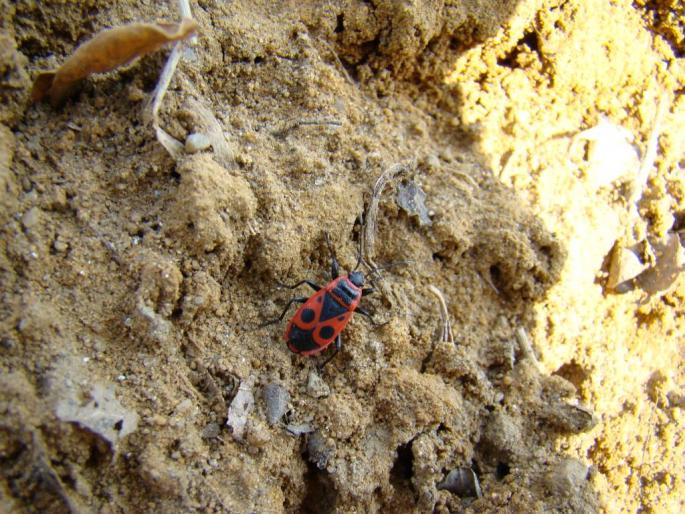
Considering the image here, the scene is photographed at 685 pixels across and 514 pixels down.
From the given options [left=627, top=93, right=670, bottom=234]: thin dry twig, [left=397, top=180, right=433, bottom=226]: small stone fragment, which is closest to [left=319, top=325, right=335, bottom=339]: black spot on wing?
[left=397, top=180, right=433, bottom=226]: small stone fragment

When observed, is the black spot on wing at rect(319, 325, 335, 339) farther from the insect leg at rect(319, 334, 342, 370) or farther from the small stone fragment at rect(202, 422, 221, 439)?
the small stone fragment at rect(202, 422, 221, 439)

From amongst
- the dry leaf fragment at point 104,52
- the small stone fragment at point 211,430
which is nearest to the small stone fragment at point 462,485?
the small stone fragment at point 211,430

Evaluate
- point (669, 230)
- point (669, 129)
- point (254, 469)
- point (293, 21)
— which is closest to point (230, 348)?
point (254, 469)

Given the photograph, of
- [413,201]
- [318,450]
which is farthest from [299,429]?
[413,201]

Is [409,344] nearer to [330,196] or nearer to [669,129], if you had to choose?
[330,196]

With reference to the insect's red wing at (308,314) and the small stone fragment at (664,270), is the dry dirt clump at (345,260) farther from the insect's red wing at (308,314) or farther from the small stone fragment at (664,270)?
the insect's red wing at (308,314)

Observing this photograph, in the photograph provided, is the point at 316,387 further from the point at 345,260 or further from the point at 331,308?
the point at 345,260

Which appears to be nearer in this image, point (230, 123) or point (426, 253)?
point (230, 123)

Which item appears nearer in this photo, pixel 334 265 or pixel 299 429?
pixel 299 429
